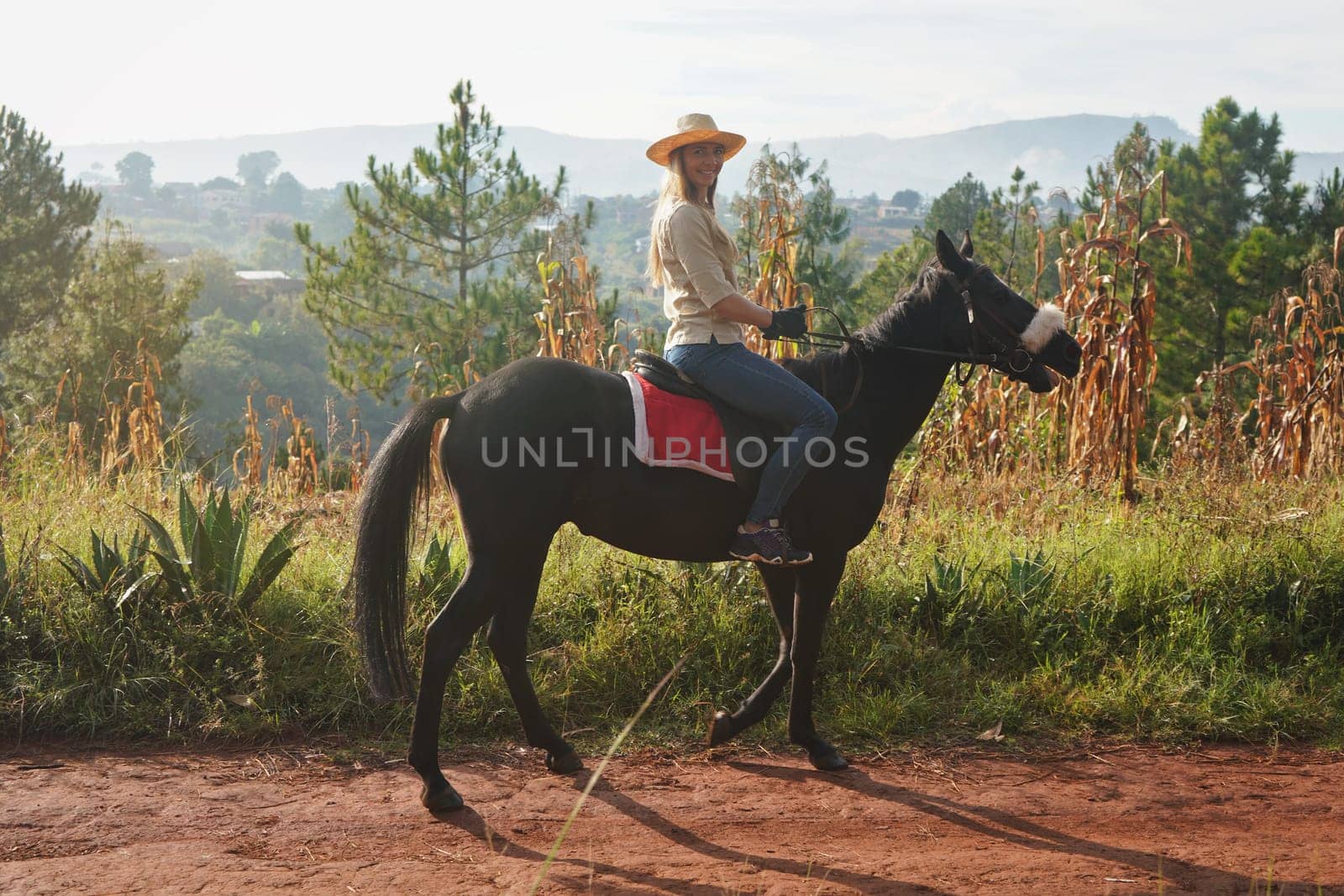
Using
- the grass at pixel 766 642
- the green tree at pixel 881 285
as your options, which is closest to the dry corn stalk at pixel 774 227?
the grass at pixel 766 642

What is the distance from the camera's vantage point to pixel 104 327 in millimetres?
32406

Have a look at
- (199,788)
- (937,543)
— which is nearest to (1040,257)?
(937,543)

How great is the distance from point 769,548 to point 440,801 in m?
1.63

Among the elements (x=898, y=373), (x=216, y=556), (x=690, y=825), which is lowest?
(x=690, y=825)

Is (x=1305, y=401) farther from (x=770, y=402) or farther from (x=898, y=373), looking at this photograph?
(x=770, y=402)

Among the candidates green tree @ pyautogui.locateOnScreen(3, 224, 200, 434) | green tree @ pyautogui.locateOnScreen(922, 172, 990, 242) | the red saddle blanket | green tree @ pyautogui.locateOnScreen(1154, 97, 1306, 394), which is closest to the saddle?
the red saddle blanket

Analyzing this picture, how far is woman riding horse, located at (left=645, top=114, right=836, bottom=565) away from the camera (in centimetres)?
445

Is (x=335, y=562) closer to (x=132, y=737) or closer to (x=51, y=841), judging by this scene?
(x=132, y=737)

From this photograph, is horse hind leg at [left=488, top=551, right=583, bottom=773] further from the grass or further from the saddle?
the saddle

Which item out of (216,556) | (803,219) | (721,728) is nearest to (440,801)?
(721,728)

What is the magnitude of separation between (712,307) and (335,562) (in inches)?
108

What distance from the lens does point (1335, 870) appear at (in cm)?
379

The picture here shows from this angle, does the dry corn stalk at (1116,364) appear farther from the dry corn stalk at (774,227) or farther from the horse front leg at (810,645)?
the horse front leg at (810,645)

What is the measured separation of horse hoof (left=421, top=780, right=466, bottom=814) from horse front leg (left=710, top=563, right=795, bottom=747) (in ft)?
3.98
